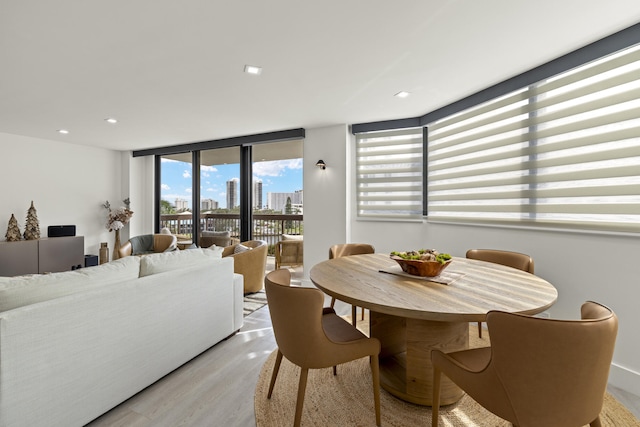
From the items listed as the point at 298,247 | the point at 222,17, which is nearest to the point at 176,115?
the point at 222,17

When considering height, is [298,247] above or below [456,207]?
below

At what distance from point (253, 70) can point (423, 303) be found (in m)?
2.28

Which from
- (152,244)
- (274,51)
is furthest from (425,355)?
(152,244)

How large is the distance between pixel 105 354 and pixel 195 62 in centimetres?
216

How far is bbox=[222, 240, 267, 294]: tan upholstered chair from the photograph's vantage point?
356cm

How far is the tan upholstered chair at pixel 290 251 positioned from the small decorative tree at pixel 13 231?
394cm

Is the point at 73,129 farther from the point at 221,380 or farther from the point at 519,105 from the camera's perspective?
the point at 519,105

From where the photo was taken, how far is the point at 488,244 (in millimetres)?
2986

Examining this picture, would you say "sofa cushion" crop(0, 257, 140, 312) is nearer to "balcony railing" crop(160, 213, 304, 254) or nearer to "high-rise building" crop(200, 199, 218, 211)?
"balcony railing" crop(160, 213, 304, 254)

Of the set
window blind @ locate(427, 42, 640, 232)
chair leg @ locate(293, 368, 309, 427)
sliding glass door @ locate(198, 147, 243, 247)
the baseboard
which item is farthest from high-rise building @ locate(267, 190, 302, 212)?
the baseboard

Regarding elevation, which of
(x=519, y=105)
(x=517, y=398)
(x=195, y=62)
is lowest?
(x=517, y=398)

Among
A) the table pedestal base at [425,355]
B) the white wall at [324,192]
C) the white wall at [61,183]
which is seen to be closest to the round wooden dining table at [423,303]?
the table pedestal base at [425,355]

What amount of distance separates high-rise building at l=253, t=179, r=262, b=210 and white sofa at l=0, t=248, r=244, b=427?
2848 mm

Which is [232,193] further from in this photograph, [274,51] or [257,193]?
[274,51]
